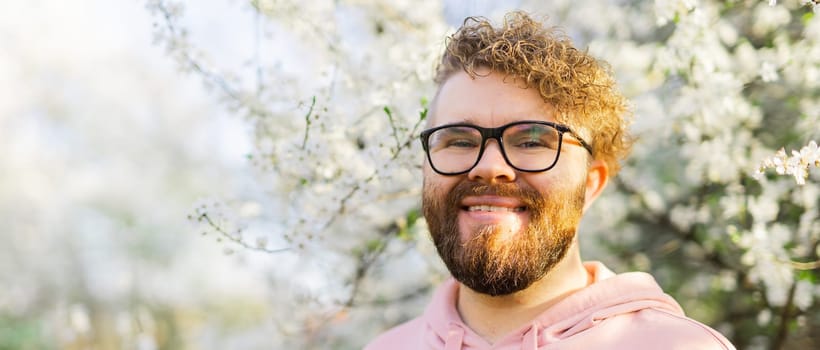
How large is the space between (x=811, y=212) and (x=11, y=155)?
10.7 meters

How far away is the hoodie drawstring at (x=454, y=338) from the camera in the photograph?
5.75 feet

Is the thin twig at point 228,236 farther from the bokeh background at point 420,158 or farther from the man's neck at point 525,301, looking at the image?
the man's neck at point 525,301

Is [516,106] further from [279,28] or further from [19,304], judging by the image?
[19,304]

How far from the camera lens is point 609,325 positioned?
61.7 inches

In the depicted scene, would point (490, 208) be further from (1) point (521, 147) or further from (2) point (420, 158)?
(2) point (420, 158)

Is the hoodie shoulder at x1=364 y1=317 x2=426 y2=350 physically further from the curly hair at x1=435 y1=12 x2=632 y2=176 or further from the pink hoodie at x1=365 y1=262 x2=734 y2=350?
the curly hair at x1=435 y1=12 x2=632 y2=176

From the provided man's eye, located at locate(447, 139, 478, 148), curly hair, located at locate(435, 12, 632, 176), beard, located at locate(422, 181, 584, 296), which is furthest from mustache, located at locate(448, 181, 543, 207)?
curly hair, located at locate(435, 12, 632, 176)

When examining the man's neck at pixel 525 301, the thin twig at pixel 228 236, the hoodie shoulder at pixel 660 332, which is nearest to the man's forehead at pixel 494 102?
the man's neck at pixel 525 301

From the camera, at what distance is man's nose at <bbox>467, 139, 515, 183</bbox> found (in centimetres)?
165

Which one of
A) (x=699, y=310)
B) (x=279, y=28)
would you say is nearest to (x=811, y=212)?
(x=699, y=310)

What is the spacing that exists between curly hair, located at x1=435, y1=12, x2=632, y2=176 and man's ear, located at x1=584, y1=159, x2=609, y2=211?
3 centimetres

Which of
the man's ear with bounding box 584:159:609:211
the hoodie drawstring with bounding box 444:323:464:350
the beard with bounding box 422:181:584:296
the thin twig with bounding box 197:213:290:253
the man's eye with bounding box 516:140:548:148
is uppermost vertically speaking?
the thin twig with bounding box 197:213:290:253

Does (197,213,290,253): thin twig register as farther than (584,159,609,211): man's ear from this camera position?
Yes

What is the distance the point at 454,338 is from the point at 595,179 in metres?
0.58
